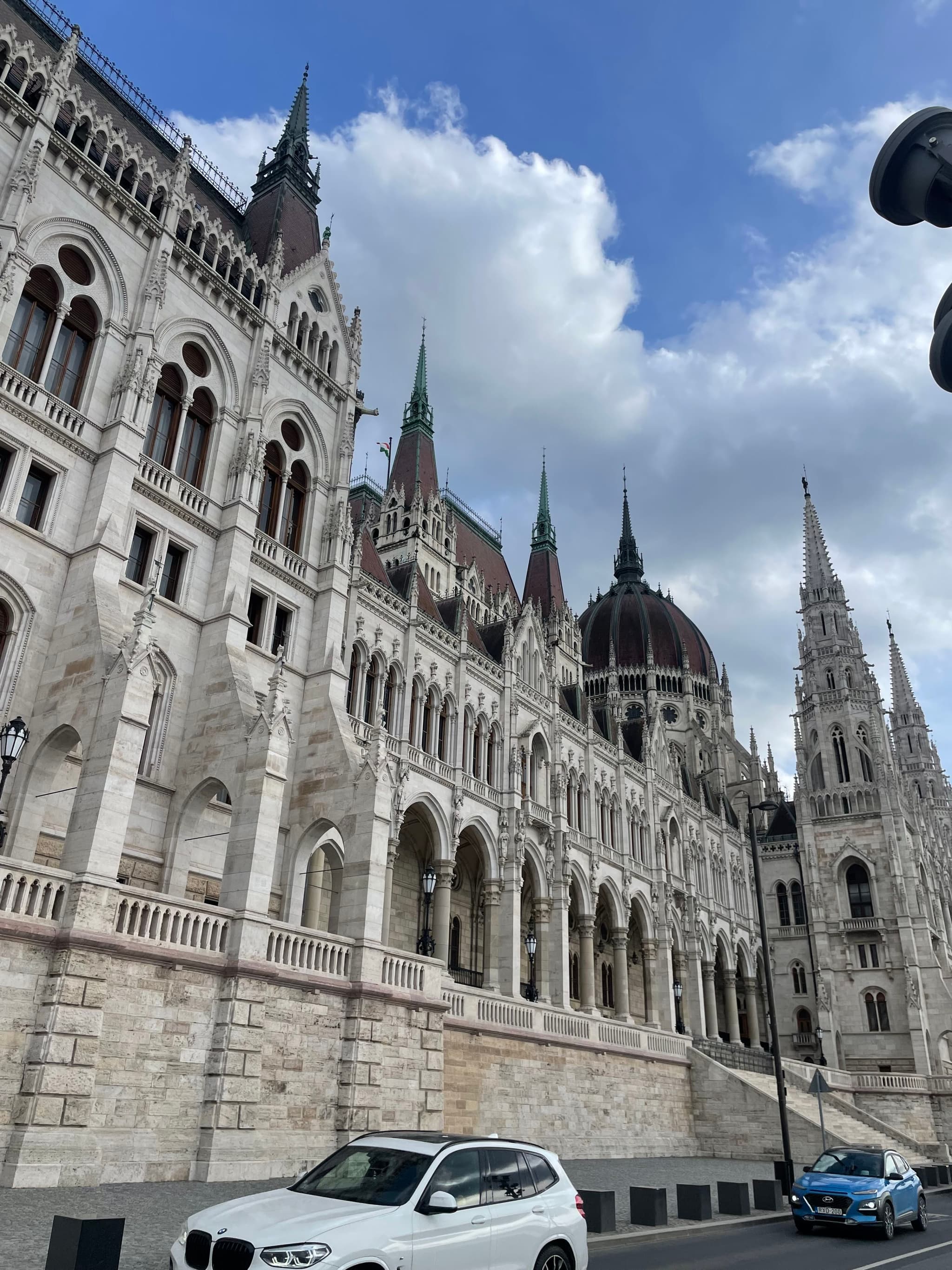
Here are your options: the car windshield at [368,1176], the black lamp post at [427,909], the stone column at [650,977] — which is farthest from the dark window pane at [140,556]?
the stone column at [650,977]

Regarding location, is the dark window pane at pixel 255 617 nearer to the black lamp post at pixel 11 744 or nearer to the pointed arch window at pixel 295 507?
the pointed arch window at pixel 295 507

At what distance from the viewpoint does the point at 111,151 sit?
2298 centimetres

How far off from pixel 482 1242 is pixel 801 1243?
896 cm

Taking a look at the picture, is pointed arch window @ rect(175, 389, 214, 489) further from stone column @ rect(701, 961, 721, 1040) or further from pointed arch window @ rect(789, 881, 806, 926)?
pointed arch window @ rect(789, 881, 806, 926)

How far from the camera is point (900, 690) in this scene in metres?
104

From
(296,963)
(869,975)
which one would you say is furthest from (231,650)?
(869,975)

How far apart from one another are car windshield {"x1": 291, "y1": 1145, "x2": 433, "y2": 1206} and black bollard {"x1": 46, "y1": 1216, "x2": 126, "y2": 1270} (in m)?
1.51

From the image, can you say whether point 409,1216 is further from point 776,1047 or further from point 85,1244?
point 776,1047

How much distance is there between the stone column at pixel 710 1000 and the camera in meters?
51.3

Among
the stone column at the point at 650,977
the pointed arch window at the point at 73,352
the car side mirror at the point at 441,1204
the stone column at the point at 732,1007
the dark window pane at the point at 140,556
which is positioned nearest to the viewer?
the car side mirror at the point at 441,1204

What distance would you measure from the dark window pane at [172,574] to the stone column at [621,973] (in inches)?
1132

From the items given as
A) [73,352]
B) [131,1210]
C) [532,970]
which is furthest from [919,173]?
[532,970]

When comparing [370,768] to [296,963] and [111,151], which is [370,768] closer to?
[296,963]

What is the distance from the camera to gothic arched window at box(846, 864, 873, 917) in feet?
197
